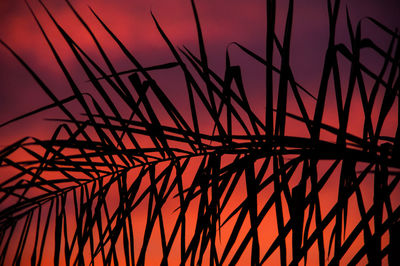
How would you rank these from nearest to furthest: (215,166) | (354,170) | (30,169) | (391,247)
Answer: (391,247)
(354,170)
(215,166)
(30,169)

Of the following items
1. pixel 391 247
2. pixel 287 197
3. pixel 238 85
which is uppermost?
pixel 238 85

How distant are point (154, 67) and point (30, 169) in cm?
39

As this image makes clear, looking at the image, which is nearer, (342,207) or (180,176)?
(342,207)

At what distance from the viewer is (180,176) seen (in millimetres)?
810

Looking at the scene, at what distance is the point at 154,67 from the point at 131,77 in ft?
0.20

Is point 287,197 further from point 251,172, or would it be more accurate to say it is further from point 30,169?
point 30,169

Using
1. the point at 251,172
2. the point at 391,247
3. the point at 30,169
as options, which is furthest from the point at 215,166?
the point at 30,169

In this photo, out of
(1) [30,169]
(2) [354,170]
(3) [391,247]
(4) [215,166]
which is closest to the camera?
(3) [391,247]

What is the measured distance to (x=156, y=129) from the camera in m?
0.79

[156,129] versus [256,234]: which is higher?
[156,129]

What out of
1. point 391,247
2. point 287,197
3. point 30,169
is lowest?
point 391,247

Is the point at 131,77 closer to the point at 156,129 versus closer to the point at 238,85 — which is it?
the point at 156,129

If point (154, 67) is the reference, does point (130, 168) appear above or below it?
below

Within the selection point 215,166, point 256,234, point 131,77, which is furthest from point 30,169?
point 256,234
